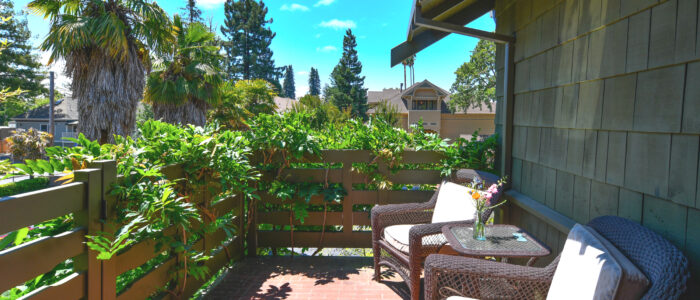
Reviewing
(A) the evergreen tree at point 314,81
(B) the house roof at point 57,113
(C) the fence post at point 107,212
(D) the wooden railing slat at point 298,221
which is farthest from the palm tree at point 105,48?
(A) the evergreen tree at point 314,81

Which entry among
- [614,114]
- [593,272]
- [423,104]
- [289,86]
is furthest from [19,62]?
[289,86]

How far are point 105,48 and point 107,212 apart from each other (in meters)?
8.25

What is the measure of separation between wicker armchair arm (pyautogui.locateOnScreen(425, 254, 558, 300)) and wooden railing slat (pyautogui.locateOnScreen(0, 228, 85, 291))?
1.51 meters

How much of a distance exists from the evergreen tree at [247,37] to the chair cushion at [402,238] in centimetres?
2811

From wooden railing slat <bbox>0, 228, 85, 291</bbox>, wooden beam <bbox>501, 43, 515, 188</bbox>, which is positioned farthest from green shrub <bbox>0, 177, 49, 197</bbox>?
wooden beam <bbox>501, 43, 515, 188</bbox>

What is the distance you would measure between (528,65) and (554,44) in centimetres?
41

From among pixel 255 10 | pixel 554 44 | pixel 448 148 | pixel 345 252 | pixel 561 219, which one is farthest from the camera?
pixel 255 10

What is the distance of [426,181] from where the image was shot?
318cm

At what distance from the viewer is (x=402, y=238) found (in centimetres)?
239

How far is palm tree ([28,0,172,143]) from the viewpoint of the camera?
752 centimetres

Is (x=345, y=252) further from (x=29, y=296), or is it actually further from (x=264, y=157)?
(x=29, y=296)

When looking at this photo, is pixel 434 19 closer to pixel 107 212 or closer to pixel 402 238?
pixel 402 238

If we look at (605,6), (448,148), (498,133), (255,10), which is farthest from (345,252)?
(255,10)

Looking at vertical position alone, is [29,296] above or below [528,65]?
below
